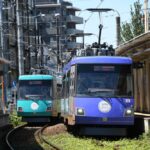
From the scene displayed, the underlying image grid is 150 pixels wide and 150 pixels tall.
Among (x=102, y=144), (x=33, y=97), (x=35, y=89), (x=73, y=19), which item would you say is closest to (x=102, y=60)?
(x=102, y=144)

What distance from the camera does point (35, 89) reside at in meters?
33.4

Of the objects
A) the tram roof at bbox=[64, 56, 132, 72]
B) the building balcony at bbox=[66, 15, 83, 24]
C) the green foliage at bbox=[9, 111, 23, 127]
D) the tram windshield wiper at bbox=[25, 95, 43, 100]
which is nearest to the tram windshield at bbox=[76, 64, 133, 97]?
the tram roof at bbox=[64, 56, 132, 72]

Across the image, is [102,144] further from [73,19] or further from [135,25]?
[73,19]

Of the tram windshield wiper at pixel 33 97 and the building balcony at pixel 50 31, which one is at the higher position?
the building balcony at pixel 50 31

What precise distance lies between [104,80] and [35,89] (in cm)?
1261

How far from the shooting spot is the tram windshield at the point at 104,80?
21141 mm

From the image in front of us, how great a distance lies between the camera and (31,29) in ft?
299

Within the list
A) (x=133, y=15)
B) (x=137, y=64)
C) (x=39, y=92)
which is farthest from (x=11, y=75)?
(x=137, y=64)

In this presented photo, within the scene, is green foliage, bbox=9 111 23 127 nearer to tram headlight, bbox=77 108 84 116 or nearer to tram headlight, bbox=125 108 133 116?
tram headlight, bbox=77 108 84 116

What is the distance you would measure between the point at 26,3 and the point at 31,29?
5642mm

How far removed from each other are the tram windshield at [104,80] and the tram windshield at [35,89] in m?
12.1

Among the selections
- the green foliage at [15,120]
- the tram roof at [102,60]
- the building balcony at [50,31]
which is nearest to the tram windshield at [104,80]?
the tram roof at [102,60]

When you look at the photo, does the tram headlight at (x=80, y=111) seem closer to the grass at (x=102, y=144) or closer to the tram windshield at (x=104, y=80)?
the tram windshield at (x=104, y=80)

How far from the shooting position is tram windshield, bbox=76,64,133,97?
21.1 meters
